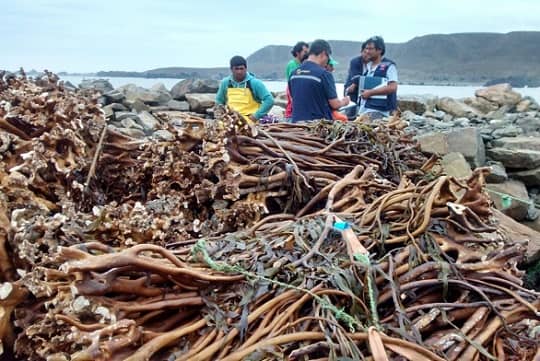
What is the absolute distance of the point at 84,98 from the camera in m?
2.66

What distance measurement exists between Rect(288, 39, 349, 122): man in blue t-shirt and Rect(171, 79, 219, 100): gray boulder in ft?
34.0

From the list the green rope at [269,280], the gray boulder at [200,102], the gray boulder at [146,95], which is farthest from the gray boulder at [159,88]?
the green rope at [269,280]

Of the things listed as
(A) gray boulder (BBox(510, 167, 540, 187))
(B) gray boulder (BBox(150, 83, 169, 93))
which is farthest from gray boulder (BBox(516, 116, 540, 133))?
(B) gray boulder (BBox(150, 83, 169, 93))

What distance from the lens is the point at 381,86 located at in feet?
17.4

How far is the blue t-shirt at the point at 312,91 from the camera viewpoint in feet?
15.6

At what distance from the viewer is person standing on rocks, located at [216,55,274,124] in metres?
5.66

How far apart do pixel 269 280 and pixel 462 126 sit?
8.99 m

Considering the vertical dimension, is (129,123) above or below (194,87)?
below

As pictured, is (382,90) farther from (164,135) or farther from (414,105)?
(414,105)

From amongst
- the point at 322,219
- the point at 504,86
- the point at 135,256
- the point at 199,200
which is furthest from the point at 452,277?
the point at 504,86

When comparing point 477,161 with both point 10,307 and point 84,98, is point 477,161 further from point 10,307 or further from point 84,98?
point 10,307

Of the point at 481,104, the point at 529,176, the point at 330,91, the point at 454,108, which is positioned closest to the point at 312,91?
the point at 330,91

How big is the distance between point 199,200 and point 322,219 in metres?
0.59

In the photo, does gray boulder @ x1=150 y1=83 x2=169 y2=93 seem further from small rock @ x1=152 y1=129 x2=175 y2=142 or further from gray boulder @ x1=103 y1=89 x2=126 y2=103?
small rock @ x1=152 y1=129 x2=175 y2=142
